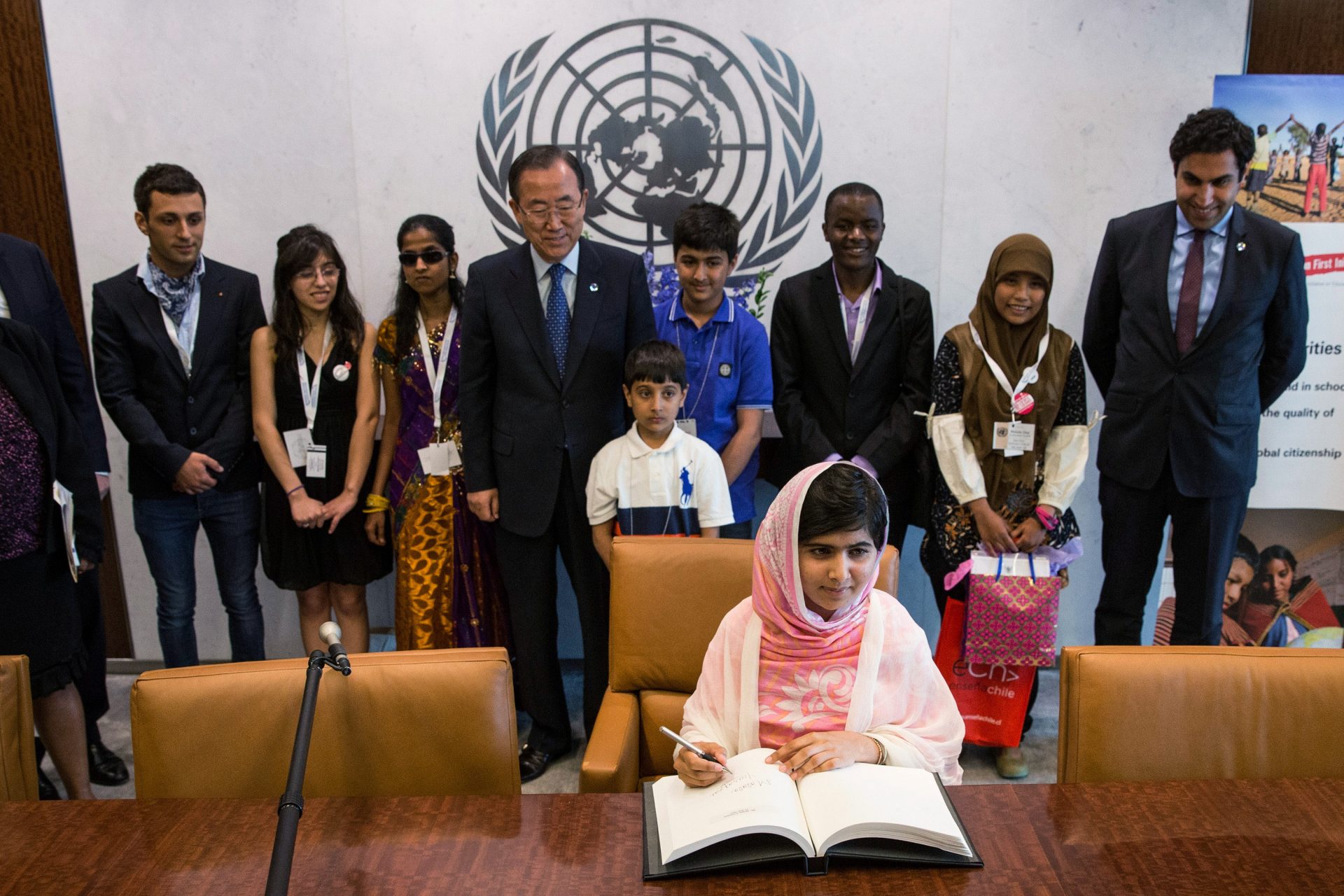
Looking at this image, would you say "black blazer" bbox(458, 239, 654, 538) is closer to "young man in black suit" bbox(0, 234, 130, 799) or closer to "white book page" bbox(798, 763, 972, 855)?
"young man in black suit" bbox(0, 234, 130, 799)

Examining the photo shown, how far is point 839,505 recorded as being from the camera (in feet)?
5.08

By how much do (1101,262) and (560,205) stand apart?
162 centimetres

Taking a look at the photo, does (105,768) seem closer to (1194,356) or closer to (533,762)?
(533,762)

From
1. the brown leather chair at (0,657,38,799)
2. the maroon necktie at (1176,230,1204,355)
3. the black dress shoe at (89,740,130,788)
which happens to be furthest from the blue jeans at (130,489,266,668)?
the maroon necktie at (1176,230,1204,355)

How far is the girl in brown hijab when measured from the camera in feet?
9.00

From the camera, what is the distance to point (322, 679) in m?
1.49

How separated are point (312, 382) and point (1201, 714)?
98.5 inches

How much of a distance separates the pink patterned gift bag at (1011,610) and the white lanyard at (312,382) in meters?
2.02

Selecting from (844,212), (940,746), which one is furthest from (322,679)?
(844,212)

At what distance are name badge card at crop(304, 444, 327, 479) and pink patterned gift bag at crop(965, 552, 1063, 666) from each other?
197 cm

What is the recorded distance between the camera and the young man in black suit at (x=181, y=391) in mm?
2893

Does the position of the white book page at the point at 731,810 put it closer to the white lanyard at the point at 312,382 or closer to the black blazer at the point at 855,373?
the black blazer at the point at 855,373

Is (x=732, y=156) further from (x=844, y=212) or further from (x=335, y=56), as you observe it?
(x=335, y=56)

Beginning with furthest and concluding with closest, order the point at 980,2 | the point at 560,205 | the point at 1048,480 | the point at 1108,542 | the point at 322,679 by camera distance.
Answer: the point at 980,2, the point at 1108,542, the point at 1048,480, the point at 560,205, the point at 322,679
